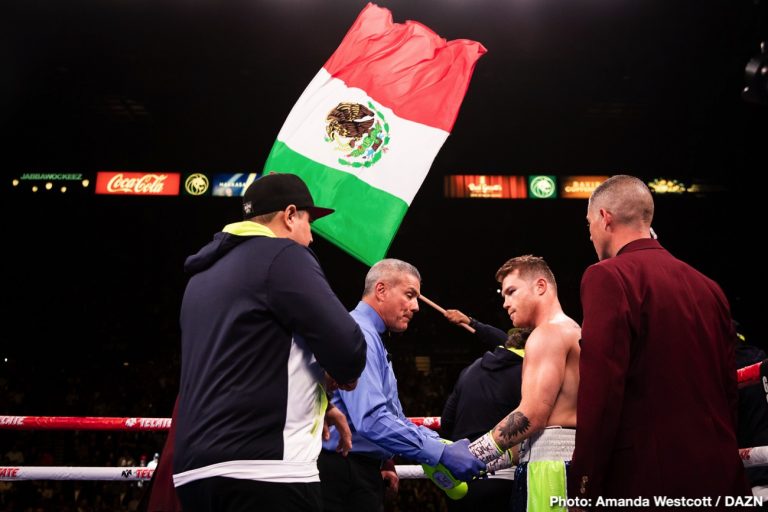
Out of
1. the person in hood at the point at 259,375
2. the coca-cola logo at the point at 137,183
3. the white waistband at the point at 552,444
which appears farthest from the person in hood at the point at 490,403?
the coca-cola logo at the point at 137,183

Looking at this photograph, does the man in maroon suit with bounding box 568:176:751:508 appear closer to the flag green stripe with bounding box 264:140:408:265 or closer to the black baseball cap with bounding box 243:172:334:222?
the black baseball cap with bounding box 243:172:334:222

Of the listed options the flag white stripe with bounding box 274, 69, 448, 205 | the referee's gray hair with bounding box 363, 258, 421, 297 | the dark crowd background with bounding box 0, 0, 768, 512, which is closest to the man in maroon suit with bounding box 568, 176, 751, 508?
the referee's gray hair with bounding box 363, 258, 421, 297

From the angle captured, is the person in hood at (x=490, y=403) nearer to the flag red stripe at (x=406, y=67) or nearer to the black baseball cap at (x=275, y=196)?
the flag red stripe at (x=406, y=67)

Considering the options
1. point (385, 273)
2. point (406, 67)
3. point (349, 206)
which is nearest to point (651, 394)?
point (385, 273)

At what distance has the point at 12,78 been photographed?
14688 mm

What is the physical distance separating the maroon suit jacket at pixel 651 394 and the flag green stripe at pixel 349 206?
4.86ft

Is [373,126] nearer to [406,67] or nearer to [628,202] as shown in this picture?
[406,67]

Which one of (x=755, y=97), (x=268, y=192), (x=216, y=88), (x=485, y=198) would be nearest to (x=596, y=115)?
(x=485, y=198)

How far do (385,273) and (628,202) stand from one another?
1.11 meters

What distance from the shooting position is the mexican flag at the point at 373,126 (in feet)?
10.5

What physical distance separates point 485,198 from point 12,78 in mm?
11235

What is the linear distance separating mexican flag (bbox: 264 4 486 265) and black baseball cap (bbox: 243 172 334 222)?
125 centimetres

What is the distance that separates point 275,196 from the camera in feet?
5.79

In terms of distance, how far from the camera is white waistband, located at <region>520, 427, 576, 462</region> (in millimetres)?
2084
